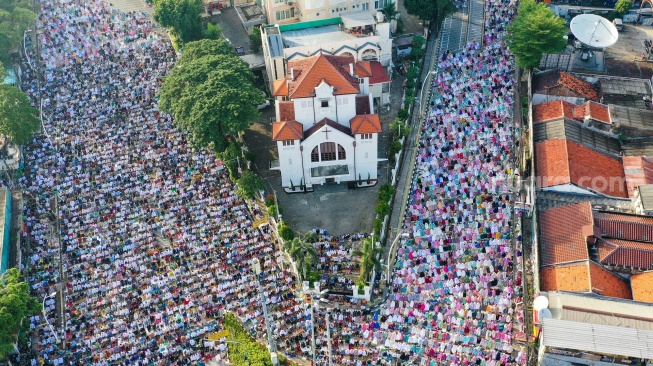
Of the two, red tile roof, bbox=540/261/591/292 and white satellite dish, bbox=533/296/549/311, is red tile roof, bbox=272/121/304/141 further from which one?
white satellite dish, bbox=533/296/549/311

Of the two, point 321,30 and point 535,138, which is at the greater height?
point 321,30

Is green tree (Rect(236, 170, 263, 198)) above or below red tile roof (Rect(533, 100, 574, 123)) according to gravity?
below

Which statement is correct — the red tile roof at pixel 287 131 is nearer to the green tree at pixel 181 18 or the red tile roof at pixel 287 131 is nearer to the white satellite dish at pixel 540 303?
the white satellite dish at pixel 540 303

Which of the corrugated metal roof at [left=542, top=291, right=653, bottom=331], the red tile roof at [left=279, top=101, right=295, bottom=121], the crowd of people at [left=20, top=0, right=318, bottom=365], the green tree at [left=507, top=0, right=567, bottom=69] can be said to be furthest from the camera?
the green tree at [left=507, top=0, right=567, bottom=69]

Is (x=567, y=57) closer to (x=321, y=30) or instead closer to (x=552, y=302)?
(x=321, y=30)

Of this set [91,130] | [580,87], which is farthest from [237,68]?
[580,87]

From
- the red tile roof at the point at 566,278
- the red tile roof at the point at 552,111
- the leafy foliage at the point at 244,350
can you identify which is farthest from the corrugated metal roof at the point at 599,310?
the red tile roof at the point at 552,111

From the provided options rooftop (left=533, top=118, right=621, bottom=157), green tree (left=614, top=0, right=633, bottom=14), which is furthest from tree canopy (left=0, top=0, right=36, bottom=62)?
green tree (left=614, top=0, right=633, bottom=14)
